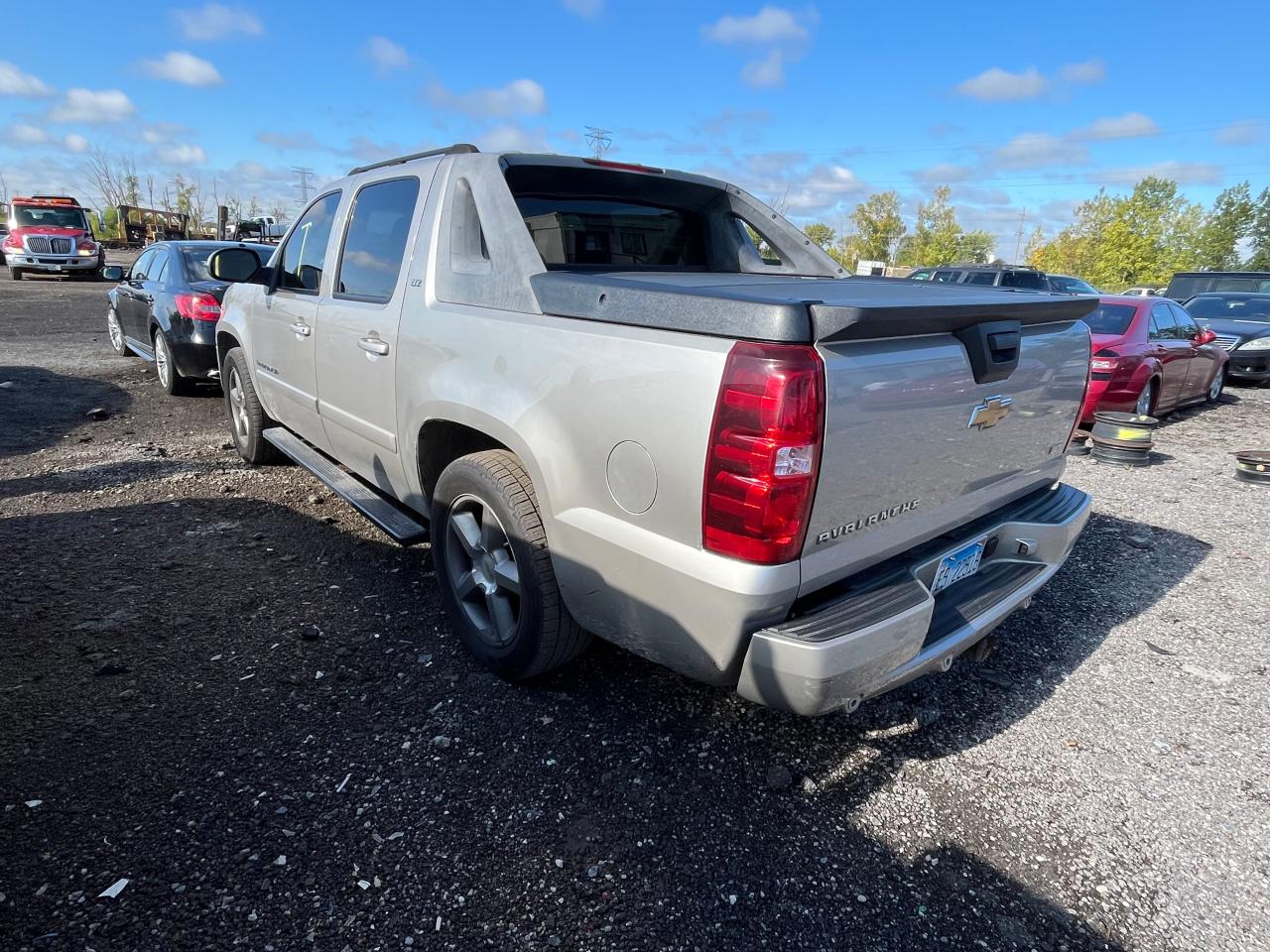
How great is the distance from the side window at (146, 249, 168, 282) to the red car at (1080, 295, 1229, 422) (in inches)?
380

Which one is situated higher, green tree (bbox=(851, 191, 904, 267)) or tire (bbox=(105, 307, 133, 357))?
green tree (bbox=(851, 191, 904, 267))

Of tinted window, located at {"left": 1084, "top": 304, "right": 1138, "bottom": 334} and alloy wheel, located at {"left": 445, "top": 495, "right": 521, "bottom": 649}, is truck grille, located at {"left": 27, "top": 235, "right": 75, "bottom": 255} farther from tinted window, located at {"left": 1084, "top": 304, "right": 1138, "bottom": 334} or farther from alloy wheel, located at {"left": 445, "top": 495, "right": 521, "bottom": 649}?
tinted window, located at {"left": 1084, "top": 304, "right": 1138, "bottom": 334}

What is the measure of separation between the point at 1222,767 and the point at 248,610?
4.09 metres

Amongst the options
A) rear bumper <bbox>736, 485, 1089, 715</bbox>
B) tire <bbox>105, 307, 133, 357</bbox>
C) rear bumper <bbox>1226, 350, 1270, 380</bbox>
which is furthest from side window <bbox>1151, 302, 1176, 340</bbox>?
tire <bbox>105, 307, 133, 357</bbox>

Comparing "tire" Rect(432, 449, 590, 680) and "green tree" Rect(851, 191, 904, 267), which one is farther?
"green tree" Rect(851, 191, 904, 267)

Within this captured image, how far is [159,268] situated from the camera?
27.3 ft

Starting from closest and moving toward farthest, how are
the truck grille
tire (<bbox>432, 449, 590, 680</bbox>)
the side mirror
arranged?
tire (<bbox>432, 449, 590, 680</bbox>), the side mirror, the truck grille

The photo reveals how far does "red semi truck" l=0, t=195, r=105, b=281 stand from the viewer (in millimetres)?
25328

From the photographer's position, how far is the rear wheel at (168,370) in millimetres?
7727

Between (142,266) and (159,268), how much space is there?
2.99ft

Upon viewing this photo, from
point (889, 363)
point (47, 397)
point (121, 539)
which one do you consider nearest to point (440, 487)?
point (889, 363)

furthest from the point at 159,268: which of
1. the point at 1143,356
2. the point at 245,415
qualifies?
the point at 1143,356

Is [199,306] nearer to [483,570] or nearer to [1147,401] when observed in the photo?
[483,570]

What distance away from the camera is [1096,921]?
6.54ft
